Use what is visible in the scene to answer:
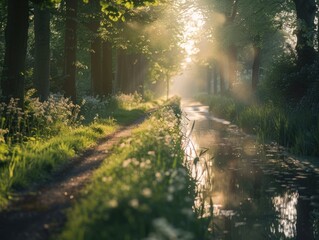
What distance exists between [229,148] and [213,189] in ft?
24.4

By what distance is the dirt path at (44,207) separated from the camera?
5.33 meters

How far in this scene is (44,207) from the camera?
623 centimetres

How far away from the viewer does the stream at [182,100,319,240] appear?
8.59 metres

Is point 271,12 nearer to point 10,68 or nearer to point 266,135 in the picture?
point 266,135

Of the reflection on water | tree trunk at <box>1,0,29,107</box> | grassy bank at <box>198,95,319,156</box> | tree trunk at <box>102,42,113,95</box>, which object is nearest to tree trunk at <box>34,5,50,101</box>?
tree trunk at <box>1,0,29,107</box>

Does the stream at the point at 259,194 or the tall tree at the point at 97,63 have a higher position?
the tall tree at the point at 97,63

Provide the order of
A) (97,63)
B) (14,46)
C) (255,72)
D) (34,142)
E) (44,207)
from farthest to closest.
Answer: (255,72) → (97,63) → (14,46) → (34,142) → (44,207)

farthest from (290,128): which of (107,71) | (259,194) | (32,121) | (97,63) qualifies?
(107,71)

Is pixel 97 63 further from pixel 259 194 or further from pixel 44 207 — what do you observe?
pixel 44 207

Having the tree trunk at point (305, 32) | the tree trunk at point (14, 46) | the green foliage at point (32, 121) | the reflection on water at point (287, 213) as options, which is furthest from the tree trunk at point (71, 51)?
the tree trunk at point (305, 32)

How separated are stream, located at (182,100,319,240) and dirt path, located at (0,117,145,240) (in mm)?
2347

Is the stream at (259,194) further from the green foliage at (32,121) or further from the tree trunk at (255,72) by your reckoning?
the tree trunk at (255,72)

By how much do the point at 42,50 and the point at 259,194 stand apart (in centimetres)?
1053

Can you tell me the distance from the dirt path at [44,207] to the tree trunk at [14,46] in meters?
4.51
